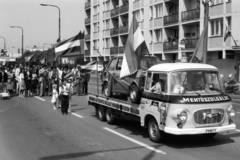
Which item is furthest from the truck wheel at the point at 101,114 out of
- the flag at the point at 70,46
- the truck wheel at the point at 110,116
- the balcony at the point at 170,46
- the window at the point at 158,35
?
the window at the point at 158,35

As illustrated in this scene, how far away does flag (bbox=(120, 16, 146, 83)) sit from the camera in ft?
31.7

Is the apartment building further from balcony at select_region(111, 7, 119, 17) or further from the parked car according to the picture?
the parked car

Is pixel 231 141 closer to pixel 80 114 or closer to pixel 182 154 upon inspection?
pixel 182 154

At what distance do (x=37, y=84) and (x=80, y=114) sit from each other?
9119 millimetres

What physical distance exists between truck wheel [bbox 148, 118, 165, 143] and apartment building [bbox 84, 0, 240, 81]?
7760 millimetres

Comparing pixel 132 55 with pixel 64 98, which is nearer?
pixel 132 55

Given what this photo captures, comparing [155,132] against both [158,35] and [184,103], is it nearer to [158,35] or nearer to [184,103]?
[184,103]

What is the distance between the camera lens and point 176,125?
7.58 meters

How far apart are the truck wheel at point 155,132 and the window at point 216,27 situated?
941 inches

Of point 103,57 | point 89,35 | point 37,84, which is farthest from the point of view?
point 89,35

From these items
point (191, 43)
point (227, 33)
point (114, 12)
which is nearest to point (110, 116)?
point (227, 33)

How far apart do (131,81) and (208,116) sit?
2871 mm

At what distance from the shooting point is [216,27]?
101ft

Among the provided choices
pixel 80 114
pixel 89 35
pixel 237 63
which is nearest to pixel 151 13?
pixel 237 63
